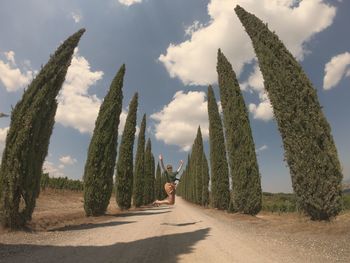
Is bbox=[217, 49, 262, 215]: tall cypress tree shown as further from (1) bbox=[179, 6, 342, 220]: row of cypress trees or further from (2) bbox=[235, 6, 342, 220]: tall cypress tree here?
(2) bbox=[235, 6, 342, 220]: tall cypress tree

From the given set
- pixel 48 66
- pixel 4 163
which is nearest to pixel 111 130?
pixel 48 66

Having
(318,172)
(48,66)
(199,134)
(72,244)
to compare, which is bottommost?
(72,244)

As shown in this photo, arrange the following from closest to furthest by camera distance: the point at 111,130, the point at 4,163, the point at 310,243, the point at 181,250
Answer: the point at 181,250
the point at 310,243
the point at 4,163
the point at 111,130

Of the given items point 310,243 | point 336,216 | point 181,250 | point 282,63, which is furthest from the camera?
point 282,63

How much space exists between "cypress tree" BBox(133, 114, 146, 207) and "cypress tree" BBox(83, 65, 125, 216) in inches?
553

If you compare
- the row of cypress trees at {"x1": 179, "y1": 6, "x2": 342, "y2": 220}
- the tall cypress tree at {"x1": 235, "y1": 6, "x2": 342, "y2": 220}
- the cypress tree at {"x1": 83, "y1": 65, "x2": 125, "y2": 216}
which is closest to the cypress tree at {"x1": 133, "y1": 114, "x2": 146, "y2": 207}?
the cypress tree at {"x1": 83, "y1": 65, "x2": 125, "y2": 216}

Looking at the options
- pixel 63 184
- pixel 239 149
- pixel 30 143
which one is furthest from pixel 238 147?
pixel 63 184

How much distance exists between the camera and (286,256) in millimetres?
5758

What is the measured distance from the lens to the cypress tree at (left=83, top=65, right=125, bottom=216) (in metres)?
17.6

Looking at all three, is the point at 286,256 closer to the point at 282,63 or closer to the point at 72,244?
the point at 72,244

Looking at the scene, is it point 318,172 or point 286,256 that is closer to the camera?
point 286,256

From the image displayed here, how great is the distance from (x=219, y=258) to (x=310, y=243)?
291 cm

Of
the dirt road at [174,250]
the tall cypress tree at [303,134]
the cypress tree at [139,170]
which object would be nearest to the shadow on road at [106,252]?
the dirt road at [174,250]

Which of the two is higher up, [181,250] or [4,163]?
[4,163]
